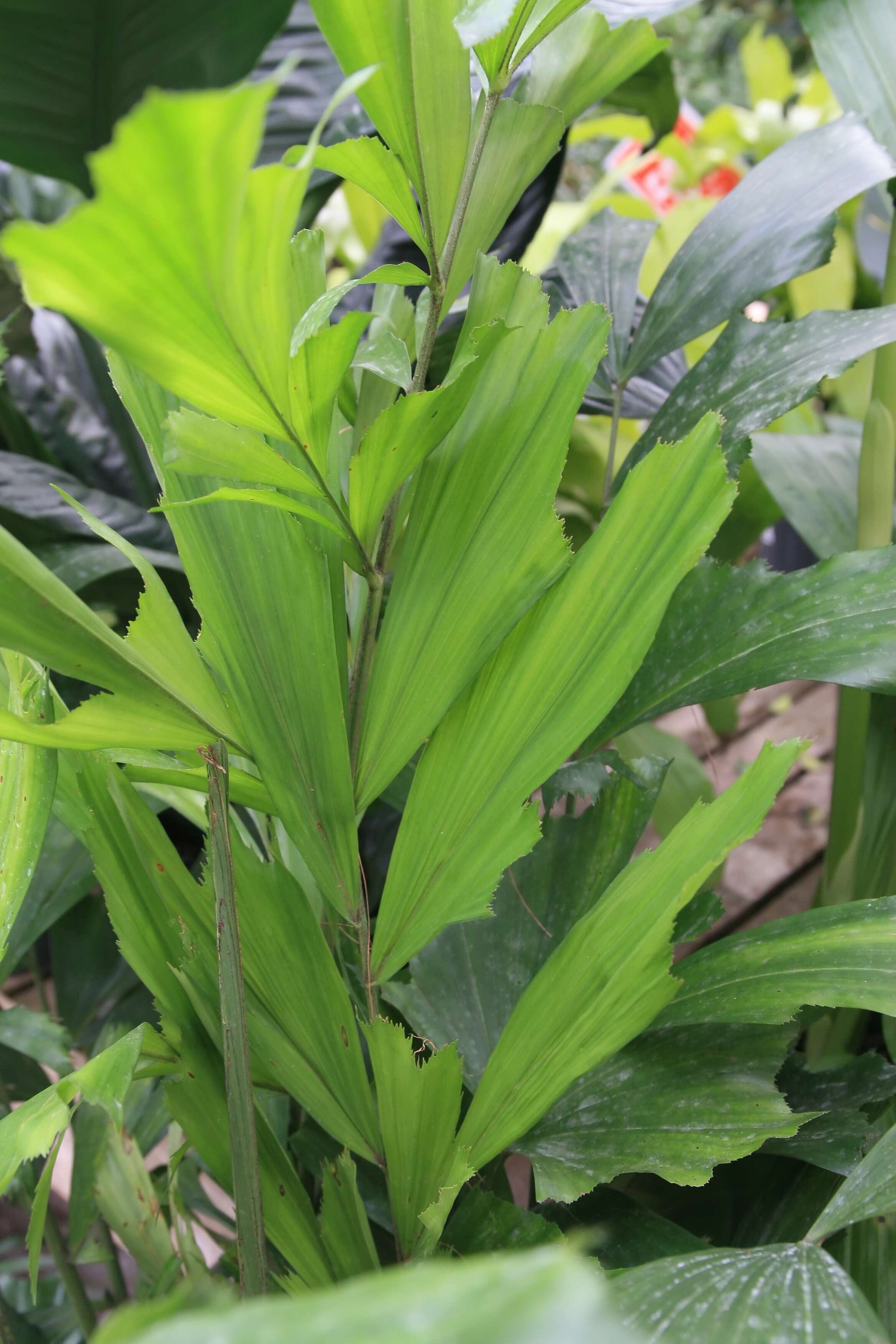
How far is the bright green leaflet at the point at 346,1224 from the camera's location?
271 mm

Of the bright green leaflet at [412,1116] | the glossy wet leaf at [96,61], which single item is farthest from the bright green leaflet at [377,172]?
the glossy wet leaf at [96,61]

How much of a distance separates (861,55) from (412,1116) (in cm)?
51

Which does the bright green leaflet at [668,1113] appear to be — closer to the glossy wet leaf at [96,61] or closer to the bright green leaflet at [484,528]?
the bright green leaflet at [484,528]

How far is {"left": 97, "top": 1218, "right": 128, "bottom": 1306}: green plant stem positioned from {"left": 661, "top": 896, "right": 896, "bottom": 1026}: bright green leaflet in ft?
1.04

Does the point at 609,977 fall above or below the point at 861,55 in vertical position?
below

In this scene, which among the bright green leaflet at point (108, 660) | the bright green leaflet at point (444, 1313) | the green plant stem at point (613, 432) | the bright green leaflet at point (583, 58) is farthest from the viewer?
the green plant stem at point (613, 432)

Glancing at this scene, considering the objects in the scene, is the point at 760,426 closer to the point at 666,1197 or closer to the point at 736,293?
the point at 736,293

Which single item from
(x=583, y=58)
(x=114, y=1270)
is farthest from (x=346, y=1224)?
(x=583, y=58)

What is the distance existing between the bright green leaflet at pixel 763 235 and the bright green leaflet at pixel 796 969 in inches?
10.1

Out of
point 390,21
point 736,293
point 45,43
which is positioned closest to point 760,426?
point 736,293

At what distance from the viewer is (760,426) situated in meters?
0.36

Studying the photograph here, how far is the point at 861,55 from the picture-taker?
46cm

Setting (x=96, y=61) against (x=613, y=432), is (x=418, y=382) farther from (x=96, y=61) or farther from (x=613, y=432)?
(x=96, y=61)

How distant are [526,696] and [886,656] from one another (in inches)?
4.4
